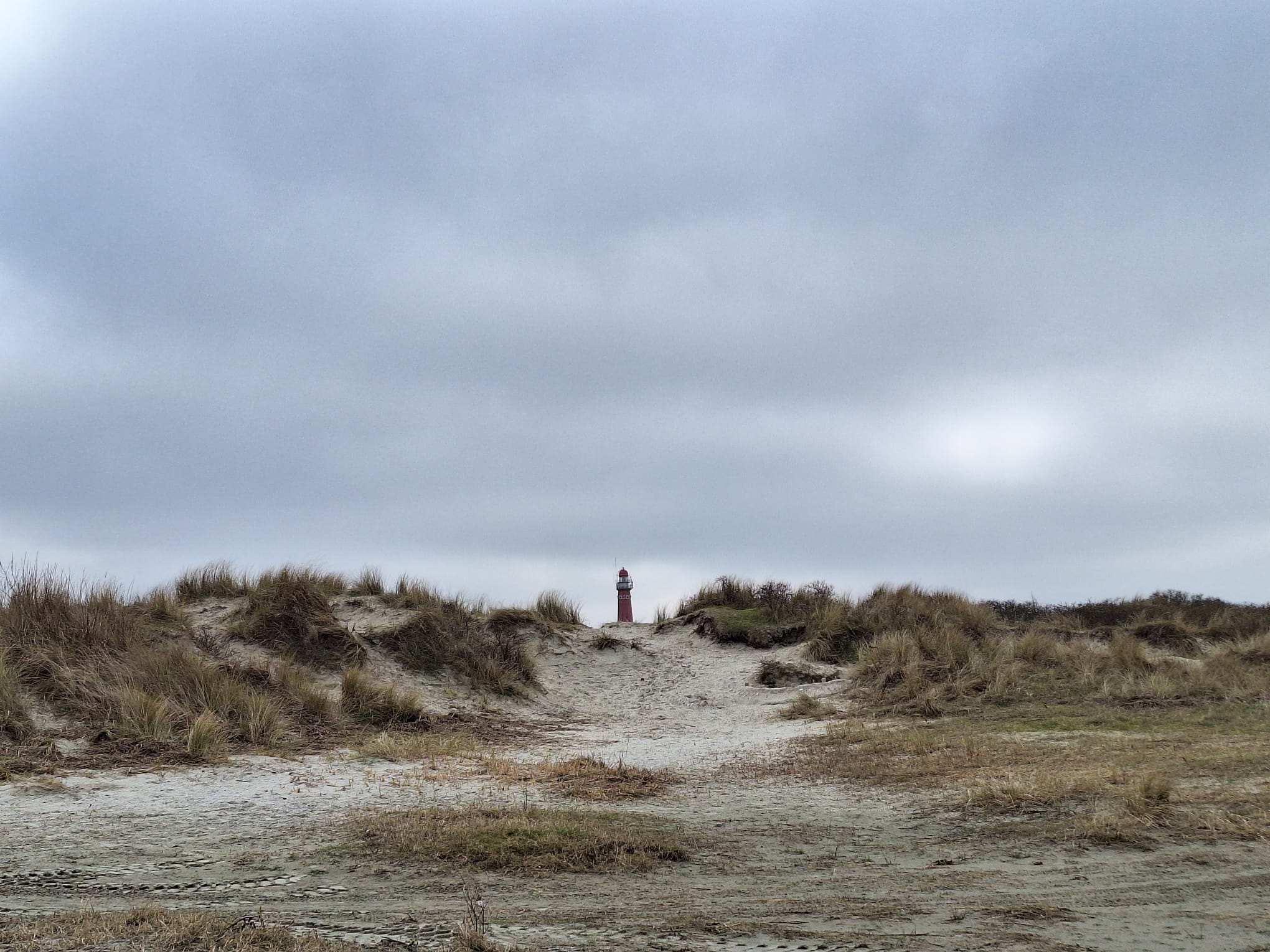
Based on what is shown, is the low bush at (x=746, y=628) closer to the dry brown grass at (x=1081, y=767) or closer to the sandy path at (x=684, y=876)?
the dry brown grass at (x=1081, y=767)

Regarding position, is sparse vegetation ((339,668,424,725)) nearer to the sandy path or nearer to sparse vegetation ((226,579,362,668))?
sparse vegetation ((226,579,362,668))

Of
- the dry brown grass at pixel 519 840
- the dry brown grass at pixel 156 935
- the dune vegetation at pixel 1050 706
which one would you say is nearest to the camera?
the dry brown grass at pixel 156 935

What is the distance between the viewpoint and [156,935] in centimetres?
388

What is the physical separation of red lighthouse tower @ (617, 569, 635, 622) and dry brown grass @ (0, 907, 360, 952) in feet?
64.8

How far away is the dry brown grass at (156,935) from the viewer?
3736 mm

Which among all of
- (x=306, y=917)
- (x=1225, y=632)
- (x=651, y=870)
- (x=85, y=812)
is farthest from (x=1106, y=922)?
(x=1225, y=632)

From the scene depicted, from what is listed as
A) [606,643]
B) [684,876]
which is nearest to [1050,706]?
[684,876]

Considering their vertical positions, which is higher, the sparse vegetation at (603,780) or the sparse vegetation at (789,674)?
the sparse vegetation at (789,674)

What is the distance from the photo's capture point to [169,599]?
1573 centimetres

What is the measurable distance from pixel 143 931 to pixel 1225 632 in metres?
21.1

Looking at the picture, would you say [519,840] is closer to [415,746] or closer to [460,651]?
[415,746]

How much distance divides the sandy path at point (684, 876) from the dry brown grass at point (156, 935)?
0.94ft

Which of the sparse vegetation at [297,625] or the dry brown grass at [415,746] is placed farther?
the sparse vegetation at [297,625]

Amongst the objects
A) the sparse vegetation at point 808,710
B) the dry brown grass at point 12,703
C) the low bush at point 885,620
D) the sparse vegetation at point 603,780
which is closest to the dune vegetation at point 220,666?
the dry brown grass at point 12,703
